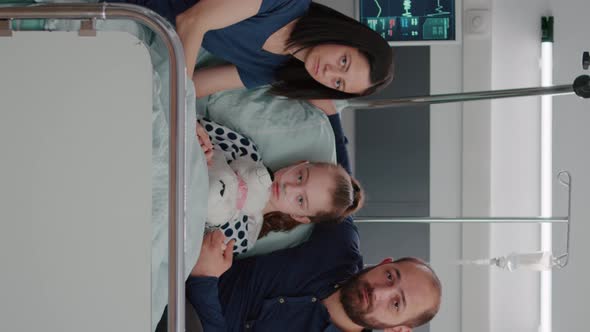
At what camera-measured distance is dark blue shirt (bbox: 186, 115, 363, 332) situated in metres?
2.42

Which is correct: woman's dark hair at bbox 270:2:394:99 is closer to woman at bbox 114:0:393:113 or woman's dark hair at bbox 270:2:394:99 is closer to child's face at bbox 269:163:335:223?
woman at bbox 114:0:393:113

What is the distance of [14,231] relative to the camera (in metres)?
1.52

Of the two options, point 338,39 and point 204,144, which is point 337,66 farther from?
point 204,144

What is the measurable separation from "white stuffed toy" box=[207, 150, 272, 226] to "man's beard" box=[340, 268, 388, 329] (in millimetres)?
346

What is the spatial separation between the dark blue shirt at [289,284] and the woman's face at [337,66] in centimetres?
58

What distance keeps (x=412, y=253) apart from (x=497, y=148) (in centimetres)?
63

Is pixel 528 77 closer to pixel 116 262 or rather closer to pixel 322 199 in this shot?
pixel 322 199

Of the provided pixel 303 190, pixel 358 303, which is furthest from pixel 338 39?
pixel 358 303

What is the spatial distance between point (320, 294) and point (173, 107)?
1.18 m

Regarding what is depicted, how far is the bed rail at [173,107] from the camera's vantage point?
1.50m

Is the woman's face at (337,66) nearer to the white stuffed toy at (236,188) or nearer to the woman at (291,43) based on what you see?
the woman at (291,43)

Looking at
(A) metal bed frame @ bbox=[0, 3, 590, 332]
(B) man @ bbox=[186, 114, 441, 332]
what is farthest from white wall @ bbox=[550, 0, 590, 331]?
(A) metal bed frame @ bbox=[0, 3, 590, 332]

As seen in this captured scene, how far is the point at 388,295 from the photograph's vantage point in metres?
2.38

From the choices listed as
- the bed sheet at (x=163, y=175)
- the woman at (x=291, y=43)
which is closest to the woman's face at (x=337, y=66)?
the woman at (x=291, y=43)
